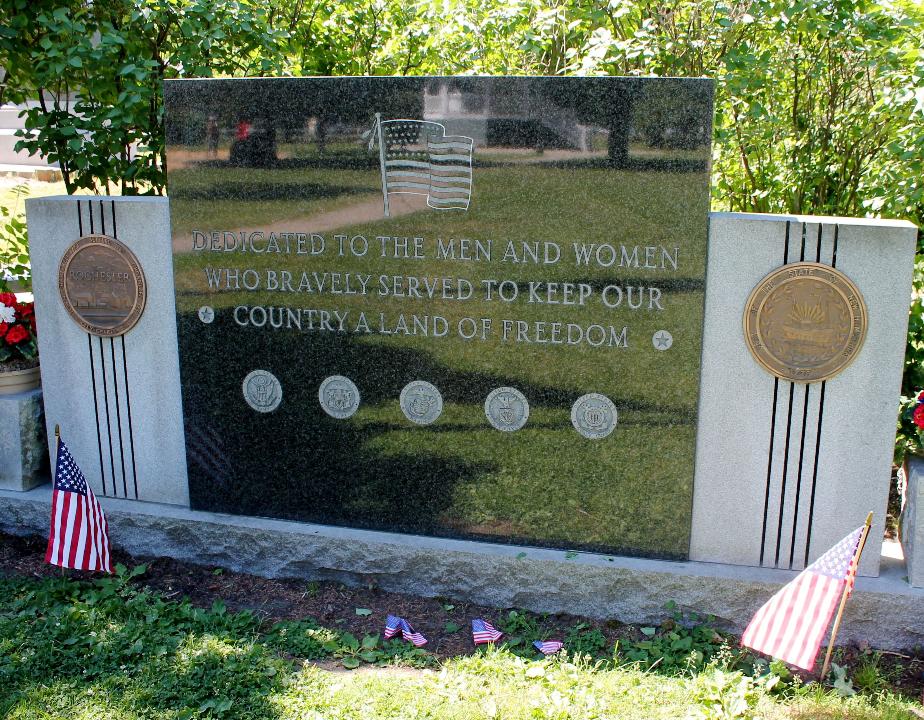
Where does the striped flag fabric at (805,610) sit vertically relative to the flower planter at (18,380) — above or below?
below

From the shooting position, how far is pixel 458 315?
433 centimetres

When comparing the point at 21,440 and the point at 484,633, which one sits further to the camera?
the point at 21,440

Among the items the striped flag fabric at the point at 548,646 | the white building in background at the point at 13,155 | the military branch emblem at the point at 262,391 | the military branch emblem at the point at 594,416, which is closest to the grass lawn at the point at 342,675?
the striped flag fabric at the point at 548,646

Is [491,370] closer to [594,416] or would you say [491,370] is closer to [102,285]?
[594,416]

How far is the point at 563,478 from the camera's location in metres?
4.34

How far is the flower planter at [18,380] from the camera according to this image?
508cm

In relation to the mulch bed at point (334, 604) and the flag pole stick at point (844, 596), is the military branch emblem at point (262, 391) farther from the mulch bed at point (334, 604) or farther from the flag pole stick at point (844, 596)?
the flag pole stick at point (844, 596)

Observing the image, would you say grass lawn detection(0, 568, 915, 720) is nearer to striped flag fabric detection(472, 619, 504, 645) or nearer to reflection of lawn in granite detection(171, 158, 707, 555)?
striped flag fabric detection(472, 619, 504, 645)

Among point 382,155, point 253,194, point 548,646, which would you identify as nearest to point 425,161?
point 382,155

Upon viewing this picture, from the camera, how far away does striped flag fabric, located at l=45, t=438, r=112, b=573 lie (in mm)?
4289

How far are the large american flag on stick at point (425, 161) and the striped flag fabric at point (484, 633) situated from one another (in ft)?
6.34

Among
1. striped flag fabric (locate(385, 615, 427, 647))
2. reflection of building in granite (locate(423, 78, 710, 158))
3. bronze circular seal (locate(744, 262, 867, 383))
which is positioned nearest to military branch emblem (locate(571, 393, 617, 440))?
bronze circular seal (locate(744, 262, 867, 383))

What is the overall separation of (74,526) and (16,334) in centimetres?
143

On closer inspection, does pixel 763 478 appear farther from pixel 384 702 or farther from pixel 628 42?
pixel 628 42
